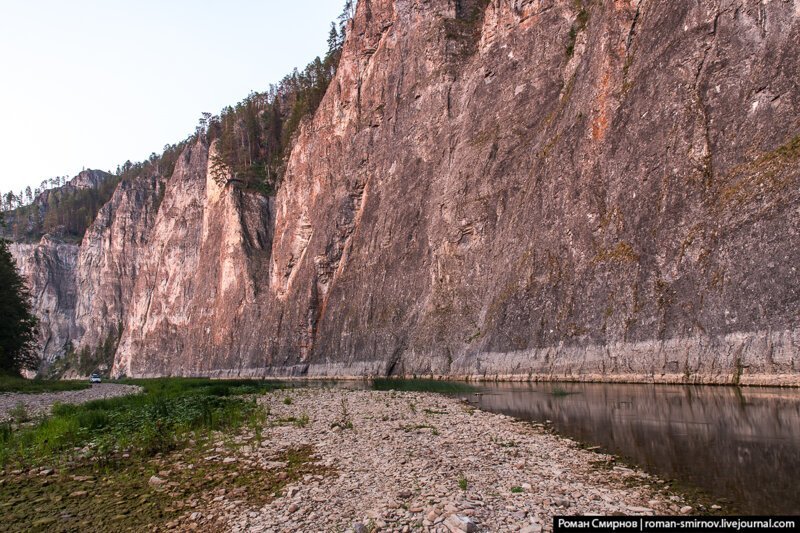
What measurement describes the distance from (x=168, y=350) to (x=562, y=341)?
283 ft

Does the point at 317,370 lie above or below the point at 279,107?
below

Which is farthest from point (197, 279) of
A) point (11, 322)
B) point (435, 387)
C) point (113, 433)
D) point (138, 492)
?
point (138, 492)

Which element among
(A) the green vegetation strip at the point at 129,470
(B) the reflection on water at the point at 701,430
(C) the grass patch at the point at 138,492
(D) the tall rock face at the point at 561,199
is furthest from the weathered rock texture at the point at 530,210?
(A) the green vegetation strip at the point at 129,470

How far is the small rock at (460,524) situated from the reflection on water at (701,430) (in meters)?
4.15

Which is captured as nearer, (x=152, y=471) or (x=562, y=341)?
(x=152, y=471)

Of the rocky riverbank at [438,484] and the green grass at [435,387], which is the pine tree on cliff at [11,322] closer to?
the green grass at [435,387]

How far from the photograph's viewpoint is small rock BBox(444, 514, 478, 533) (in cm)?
658

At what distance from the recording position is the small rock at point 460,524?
658cm

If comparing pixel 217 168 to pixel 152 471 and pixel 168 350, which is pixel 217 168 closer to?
pixel 168 350

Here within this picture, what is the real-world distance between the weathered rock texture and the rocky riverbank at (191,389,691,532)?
13.6 m

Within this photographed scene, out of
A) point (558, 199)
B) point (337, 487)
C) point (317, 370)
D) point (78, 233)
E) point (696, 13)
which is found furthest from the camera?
point (78, 233)

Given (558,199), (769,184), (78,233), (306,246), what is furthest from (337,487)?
(78,233)

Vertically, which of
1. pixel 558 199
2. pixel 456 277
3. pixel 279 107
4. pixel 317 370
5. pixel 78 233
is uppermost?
pixel 279 107

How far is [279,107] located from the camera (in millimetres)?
108438
